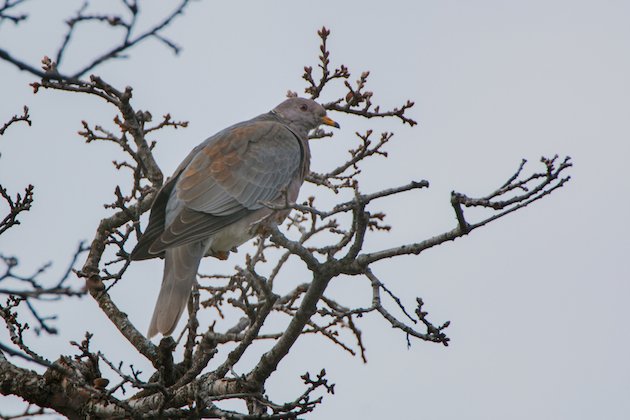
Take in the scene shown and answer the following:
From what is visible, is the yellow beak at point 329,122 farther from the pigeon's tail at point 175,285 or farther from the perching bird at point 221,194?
the pigeon's tail at point 175,285

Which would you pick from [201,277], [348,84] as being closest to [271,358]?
[201,277]

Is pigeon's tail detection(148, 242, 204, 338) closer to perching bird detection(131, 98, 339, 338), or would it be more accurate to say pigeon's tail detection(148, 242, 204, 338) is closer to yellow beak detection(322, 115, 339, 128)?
perching bird detection(131, 98, 339, 338)

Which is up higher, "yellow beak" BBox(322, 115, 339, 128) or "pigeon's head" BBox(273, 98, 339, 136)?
"pigeon's head" BBox(273, 98, 339, 136)

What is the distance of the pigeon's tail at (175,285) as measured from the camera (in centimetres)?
584

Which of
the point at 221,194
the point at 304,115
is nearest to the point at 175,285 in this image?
the point at 221,194

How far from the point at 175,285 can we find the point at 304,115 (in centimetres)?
260

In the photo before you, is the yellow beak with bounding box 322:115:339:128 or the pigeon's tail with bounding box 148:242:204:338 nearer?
the pigeon's tail with bounding box 148:242:204:338

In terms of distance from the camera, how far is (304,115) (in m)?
8.12

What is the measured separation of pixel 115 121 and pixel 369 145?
5.74 ft

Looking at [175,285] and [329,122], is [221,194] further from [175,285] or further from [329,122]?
[329,122]

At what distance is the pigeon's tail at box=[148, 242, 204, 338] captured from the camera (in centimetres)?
584

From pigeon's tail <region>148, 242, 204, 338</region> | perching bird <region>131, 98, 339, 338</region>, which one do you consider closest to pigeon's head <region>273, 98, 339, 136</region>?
perching bird <region>131, 98, 339, 338</region>

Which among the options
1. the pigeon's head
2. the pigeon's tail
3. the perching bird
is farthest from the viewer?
the pigeon's head

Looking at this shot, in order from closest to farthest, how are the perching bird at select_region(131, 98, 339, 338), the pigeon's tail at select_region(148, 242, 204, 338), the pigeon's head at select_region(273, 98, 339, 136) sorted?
the pigeon's tail at select_region(148, 242, 204, 338) < the perching bird at select_region(131, 98, 339, 338) < the pigeon's head at select_region(273, 98, 339, 136)
